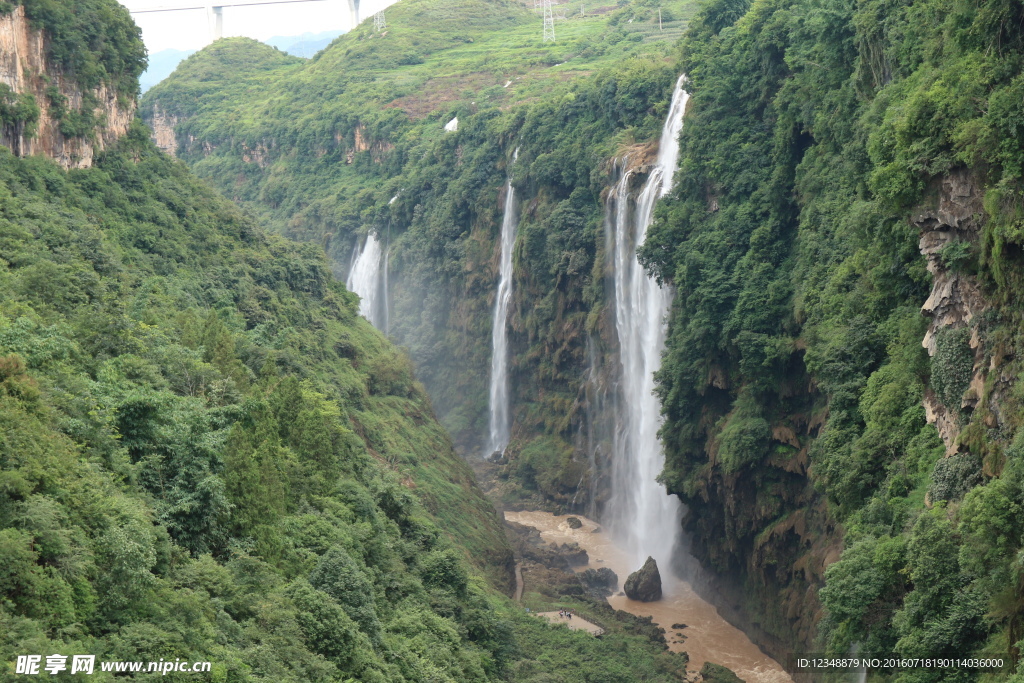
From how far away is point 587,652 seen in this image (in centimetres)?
3462

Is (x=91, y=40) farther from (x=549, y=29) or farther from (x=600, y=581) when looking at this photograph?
(x=549, y=29)

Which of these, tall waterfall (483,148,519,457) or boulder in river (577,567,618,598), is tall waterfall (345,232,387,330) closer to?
tall waterfall (483,148,519,457)

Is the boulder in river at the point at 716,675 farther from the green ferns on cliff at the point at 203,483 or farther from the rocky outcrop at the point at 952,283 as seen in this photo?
the rocky outcrop at the point at 952,283

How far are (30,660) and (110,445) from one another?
7.04 metres

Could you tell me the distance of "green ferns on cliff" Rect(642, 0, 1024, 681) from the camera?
2364 cm

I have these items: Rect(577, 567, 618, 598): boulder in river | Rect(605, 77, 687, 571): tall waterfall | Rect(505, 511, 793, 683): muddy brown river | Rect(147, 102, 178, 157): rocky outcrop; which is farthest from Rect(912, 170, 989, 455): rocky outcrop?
Rect(147, 102, 178, 157): rocky outcrop

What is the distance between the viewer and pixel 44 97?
41.0 m

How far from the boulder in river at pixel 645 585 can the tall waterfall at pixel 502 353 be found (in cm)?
2086

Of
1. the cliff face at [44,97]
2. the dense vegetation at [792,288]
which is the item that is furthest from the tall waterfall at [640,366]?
the cliff face at [44,97]

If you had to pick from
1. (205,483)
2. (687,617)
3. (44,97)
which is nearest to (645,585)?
(687,617)

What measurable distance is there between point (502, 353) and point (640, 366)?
15556mm

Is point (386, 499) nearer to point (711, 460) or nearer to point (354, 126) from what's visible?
point (711, 460)

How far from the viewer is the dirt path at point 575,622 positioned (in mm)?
38406

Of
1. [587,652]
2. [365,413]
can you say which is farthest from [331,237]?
[587,652]
